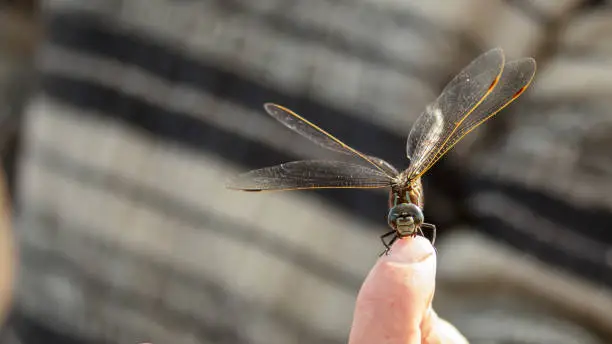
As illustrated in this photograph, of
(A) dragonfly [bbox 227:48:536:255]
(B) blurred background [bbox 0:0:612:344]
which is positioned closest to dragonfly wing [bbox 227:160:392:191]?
(A) dragonfly [bbox 227:48:536:255]

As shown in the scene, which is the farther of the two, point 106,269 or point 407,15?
point 106,269

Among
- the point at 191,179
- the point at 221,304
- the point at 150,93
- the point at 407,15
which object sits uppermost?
the point at 407,15

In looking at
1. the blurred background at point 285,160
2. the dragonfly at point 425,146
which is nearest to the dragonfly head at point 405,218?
the dragonfly at point 425,146

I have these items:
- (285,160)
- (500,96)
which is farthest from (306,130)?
(285,160)

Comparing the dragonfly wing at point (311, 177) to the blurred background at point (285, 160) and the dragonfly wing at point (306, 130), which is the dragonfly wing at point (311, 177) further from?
the blurred background at point (285, 160)

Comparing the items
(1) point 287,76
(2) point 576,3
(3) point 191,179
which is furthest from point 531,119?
(3) point 191,179

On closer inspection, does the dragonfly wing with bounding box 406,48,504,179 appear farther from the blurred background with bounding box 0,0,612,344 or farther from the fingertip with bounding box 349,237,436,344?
the blurred background with bounding box 0,0,612,344

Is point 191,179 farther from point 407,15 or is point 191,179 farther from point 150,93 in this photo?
point 407,15

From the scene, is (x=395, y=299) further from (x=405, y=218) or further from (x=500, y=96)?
(x=500, y=96)
